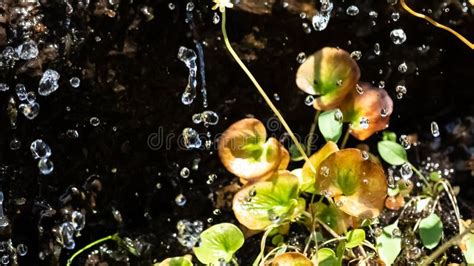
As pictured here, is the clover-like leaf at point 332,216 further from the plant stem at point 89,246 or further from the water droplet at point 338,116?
the plant stem at point 89,246

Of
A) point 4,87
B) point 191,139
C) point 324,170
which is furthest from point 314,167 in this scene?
point 4,87

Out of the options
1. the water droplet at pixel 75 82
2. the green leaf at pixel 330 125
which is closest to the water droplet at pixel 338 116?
the green leaf at pixel 330 125

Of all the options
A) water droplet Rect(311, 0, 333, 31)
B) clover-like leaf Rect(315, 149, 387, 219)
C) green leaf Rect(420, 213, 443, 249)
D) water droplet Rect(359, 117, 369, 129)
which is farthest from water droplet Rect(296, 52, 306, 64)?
green leaf Rect(420, 213, 443, 249)

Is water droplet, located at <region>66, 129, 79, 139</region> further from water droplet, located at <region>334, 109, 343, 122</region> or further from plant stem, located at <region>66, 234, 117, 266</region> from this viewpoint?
water droplet, located at <region>334, 109, 343, 122</region>

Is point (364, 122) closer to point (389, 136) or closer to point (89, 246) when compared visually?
point (389, 136)

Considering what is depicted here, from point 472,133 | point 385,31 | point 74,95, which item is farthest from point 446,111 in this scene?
point 74,95

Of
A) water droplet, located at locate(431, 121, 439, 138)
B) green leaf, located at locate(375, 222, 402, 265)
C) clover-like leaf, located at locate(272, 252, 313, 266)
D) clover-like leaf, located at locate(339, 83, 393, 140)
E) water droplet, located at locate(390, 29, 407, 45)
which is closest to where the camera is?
clover-like leaf, located at locate(272, 252, 313, 266)

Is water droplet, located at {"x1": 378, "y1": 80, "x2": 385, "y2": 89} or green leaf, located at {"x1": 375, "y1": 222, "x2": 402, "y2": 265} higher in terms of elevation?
water droplet, located at {"x1": 378, "y1": 80, "x2": 385, "y2": 89}
